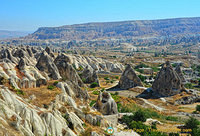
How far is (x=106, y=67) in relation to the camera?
105250 mm

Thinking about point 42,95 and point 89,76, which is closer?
point 42,95

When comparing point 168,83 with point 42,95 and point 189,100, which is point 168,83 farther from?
point 42,95

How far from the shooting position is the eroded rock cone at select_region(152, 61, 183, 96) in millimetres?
57406

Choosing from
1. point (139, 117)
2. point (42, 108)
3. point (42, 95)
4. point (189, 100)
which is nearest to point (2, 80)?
point (42, 95)

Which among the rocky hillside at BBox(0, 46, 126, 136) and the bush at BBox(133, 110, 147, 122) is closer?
the rocky hillside at BBox(0, 46, 126, 136)

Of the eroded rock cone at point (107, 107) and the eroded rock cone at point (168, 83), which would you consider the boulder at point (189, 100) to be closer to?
the eroded rock cone at point (168, 83)

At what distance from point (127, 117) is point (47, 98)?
11853 millimetres

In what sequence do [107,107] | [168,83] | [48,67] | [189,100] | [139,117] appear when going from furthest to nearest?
1. [168,83]
2. [189,100]
3. [48,67]
4. [139,117]
5. [107,107]

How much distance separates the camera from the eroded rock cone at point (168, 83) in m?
57.4

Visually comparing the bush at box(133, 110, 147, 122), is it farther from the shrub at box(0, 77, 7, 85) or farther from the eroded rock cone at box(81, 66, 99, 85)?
the eroded rock cone at box(81, 66, 99, 85)

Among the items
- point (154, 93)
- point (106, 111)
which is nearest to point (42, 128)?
point (106, 111)

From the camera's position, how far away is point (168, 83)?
57.6m

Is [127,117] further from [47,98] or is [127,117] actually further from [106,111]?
[47,98]

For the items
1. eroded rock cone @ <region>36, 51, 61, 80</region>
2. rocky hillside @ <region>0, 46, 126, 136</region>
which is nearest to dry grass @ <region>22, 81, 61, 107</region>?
rocky hillside @ <region>0, 46, 126, 136</region>
